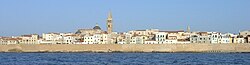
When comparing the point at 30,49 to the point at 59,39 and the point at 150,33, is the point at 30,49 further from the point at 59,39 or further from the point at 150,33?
the point at 150,33

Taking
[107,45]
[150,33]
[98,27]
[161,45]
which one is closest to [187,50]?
[161,45]

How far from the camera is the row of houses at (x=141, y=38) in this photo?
8369 cm

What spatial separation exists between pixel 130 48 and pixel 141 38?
921 centimetres

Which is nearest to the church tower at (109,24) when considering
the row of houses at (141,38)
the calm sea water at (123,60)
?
the row of houses at (141,38)

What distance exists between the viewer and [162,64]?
1352 inches

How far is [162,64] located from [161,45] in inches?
1653

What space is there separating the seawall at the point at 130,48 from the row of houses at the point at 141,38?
5.88 metres

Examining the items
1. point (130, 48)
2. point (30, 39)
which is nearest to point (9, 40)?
point (30, 39)

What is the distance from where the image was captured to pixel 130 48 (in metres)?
77.9

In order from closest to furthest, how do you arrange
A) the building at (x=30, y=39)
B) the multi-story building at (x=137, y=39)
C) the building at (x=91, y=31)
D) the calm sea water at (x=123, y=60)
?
the calm sea water at (x=123, y=60)
the multi-story building at (x=137, y=39)
the building at (x=30, y=39)
the building at (x=91, y=31)

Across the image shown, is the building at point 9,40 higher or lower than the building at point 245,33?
lower

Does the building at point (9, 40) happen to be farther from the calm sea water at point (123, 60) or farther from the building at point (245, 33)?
the calm sea water at point (123, 60)

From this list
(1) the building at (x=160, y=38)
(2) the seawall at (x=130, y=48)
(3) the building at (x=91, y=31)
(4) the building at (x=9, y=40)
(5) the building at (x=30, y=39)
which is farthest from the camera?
(3) the building at (x=91, y=31)

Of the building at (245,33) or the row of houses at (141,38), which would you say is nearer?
the row of houses at (141,38)
